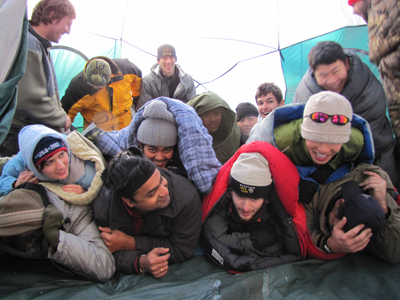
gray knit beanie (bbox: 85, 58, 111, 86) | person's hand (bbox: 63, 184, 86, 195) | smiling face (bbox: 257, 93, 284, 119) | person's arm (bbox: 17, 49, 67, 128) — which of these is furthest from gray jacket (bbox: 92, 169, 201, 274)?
gray knit beanie (bbox: 85, 58, 111, 86)

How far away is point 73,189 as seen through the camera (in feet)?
5.08

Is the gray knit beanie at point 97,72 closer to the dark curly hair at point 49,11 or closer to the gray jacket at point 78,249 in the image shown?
the dark curly hair at point 49,11

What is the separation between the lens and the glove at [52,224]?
53.1 inches

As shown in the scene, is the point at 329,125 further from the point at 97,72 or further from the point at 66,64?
the point at 66,64

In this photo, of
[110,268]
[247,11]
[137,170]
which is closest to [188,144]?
[137,170]

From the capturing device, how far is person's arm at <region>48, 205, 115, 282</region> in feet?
4.42

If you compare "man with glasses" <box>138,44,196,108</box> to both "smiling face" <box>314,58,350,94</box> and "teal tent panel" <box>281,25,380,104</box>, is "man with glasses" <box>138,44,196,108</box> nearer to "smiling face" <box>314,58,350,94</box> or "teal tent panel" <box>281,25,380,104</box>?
"teal tent panel" <box>281,25,380,104</box>

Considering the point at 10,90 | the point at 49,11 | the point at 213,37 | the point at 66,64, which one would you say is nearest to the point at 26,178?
the point at 10,90

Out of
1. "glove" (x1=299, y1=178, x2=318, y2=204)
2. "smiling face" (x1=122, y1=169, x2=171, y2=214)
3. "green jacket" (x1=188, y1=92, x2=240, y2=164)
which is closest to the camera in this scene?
"smiling face" (x1=122, y1=169, x2=171, y2=214)

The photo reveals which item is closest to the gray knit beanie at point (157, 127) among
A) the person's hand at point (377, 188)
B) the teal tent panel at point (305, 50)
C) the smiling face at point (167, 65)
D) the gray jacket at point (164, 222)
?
the gray jacket at point (164, 222)

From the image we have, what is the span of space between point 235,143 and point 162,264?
1.48 m

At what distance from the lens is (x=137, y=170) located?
1.38m

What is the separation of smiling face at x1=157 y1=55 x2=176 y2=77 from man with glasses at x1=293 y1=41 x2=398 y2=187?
1.96 meters

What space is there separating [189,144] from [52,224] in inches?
34.2
